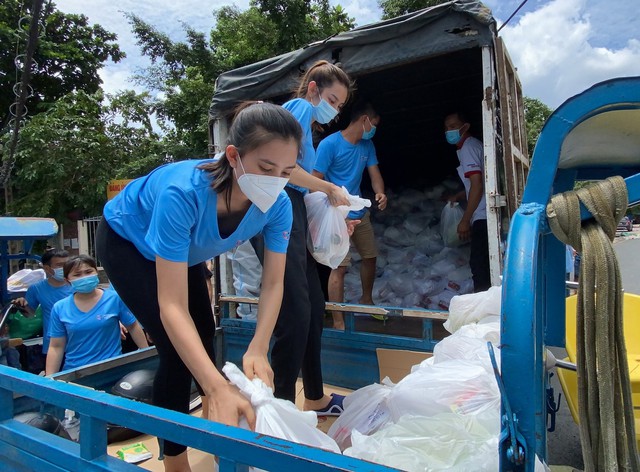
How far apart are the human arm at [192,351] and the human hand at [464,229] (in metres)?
3.08

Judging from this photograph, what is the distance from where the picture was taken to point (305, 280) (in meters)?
2.05

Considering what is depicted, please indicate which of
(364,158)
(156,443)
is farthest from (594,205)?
(364,158)

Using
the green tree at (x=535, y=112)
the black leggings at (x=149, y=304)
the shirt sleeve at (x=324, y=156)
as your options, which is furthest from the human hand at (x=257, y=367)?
the green tree at (x=535, y=112)

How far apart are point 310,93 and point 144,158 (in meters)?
11.0

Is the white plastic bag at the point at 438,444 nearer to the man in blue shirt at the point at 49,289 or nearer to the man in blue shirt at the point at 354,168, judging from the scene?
the man in blue shirt at the point at 354,168

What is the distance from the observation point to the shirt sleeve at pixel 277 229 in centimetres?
161

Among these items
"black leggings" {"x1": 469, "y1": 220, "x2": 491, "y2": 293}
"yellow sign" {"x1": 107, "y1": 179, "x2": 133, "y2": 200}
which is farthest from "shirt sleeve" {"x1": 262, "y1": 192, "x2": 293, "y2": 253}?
"yellow sign" {"x1": 107, "y1": 179, "x2": 133, "y2": 200}

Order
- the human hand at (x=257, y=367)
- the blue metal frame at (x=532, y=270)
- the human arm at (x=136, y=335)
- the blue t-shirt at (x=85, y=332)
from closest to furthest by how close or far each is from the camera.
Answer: the blue metal frame at (x=532, y=270) < the human hand at (x=257, y=367) < the blue t-shirt at (x=85, y=332) < the human arm at (x=136, y=335)

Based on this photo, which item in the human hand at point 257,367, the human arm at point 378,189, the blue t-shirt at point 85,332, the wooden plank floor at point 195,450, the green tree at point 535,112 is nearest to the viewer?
the human hand at point 257,367

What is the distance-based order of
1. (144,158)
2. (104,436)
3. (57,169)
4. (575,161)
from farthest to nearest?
1. (144,158)
2. (57,169)
3. (575,161)
4. (104,436)

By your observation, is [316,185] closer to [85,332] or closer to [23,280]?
[85,332]

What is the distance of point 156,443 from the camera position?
2.19 meters

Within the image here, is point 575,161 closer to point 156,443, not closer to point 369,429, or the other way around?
point 369,429

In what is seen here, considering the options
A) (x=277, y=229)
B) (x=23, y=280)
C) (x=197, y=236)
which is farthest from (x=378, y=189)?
Answer: (x=23, y=280)
